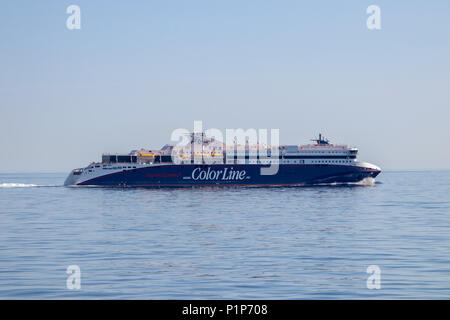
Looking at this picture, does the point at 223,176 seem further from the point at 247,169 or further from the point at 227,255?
the point at 227,255

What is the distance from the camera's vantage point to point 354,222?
142 ft

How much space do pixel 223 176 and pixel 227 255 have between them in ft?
249

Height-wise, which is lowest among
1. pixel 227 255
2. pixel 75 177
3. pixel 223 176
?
pixel 227 255

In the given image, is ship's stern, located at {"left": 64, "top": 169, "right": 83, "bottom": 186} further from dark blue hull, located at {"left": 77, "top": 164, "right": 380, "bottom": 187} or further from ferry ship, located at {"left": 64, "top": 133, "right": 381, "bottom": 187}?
dark blue hull, located at {"left": 77, "top": 164, "right": 380, "bottom": 187}

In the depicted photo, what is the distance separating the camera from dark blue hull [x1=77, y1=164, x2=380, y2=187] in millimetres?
103125

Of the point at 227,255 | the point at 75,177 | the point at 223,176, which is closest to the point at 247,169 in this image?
the point at 223,176

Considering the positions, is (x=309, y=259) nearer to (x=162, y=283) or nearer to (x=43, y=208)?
(x=162, y=283)

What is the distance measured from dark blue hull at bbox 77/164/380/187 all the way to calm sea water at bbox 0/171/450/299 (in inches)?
2052

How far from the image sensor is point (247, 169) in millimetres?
103500

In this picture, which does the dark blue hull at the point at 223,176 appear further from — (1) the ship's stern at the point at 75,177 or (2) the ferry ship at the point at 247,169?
(1) the ship's stern at the point at 75,177

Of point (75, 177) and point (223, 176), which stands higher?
point (75, 177)

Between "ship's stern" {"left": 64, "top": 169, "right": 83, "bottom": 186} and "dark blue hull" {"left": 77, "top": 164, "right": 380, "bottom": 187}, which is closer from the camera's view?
"dark blue hull" {"left": 77, "top": 164, "right": 380, "bottom": 187}

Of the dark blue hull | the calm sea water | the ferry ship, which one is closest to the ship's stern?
the ferry ship
